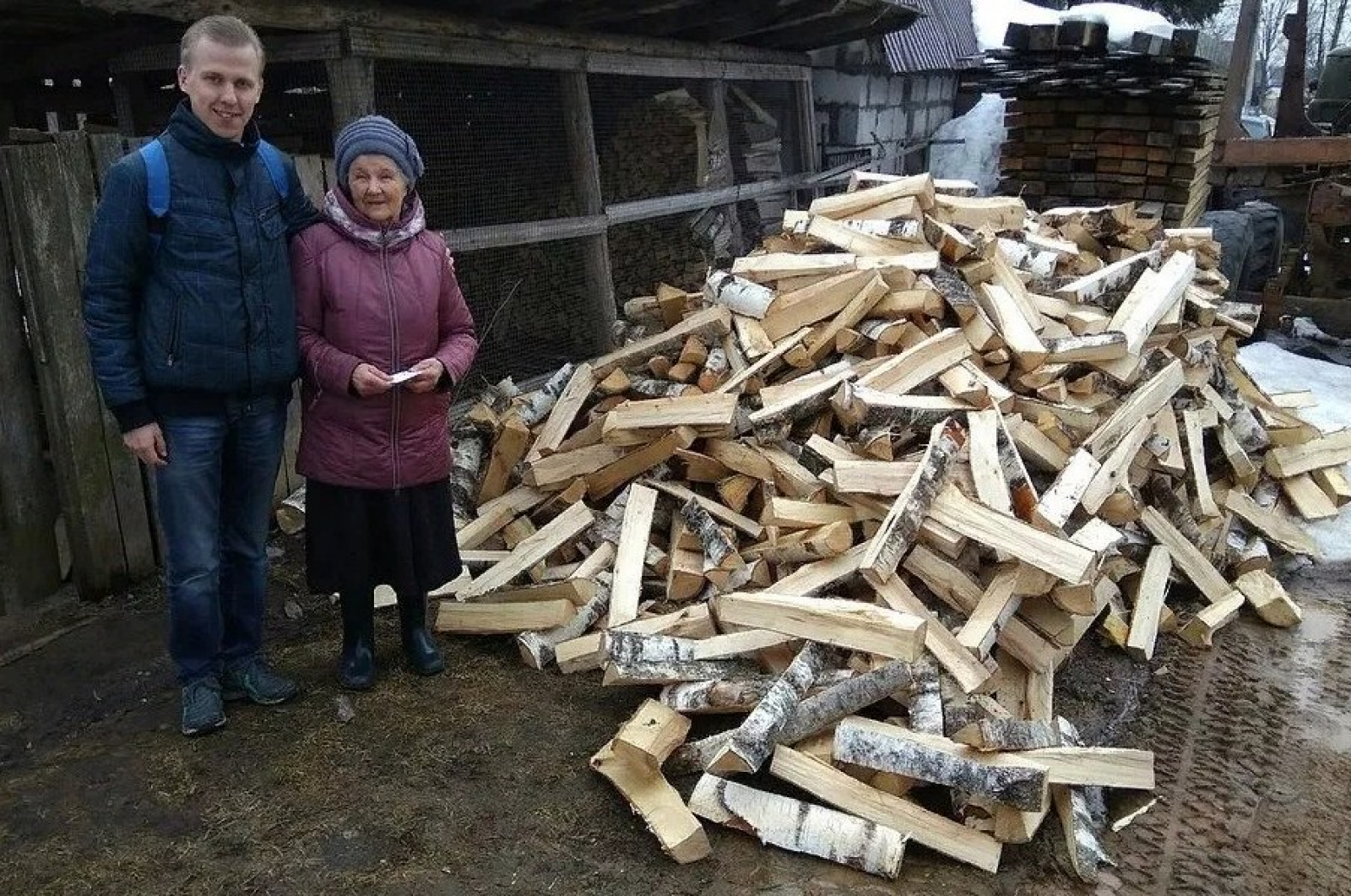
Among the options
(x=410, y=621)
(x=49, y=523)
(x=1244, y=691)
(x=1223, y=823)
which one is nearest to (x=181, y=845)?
(x=410, y=621)

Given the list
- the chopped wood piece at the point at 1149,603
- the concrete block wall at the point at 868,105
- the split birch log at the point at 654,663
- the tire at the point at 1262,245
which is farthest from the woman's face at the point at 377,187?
the tire at the point at 1262,245

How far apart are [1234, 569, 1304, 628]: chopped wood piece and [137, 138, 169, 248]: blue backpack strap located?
4949 millimetres

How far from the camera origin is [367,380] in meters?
3.18

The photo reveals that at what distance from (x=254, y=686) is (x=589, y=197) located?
4202 mm

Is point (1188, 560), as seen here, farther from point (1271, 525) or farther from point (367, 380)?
point (367, 380)

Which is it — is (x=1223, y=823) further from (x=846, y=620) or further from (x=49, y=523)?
(x=49, y=523)

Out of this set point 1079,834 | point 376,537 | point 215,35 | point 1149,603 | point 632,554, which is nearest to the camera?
point 215,35

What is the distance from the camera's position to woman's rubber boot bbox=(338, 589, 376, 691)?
365 centimetres

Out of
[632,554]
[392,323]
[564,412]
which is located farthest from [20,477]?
[632,554]

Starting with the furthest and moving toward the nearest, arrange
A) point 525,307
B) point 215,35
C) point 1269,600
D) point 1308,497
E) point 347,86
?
point 525,307, point 1308,497, point 347,86, point 1269,600, point 215,35

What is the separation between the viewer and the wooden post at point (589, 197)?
21.7 feet

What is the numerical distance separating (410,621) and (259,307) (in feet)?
4.49

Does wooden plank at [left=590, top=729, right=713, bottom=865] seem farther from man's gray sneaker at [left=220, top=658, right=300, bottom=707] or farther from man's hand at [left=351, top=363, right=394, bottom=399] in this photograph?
man's hand at [left=351, top=363, right=394, bottom=399]

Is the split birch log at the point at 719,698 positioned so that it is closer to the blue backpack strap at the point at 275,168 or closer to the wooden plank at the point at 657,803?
the wooden plank at the point at 657,803
